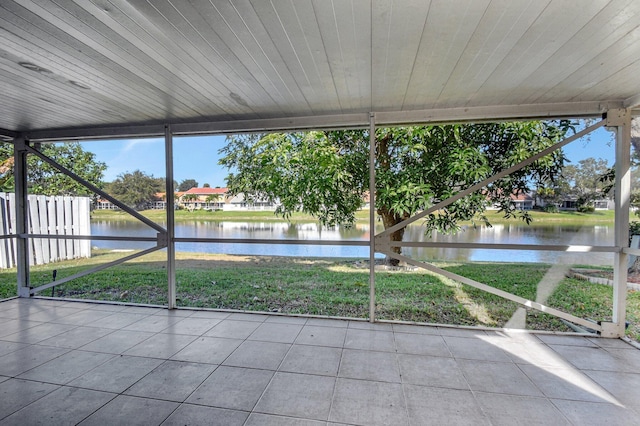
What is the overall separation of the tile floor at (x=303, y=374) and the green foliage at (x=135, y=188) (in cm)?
254

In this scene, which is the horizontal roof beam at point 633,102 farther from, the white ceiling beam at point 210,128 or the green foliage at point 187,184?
the green foliage at point 187,184

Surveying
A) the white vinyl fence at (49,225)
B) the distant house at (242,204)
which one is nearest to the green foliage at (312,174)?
the distant house at (242,204)

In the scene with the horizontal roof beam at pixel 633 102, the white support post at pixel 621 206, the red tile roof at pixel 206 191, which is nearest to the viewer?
the horizontal roof beam at pixel 633 102

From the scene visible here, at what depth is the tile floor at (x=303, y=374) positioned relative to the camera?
5.45ft

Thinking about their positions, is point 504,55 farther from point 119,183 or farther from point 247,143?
point 119,183

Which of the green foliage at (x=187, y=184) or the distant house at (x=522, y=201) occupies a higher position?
the green foliage at (x=187, y=184)

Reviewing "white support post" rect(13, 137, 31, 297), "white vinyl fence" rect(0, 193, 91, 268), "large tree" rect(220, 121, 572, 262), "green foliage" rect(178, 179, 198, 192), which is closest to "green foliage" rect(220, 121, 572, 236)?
"large tree" rect(220, 121, 572, 262)

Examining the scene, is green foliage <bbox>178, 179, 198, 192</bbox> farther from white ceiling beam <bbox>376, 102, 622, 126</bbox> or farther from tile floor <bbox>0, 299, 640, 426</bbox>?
white ceiling beam <bbox>376, 102, 622, 126</bbox>

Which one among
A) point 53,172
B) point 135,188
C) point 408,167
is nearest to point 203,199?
point 135,188

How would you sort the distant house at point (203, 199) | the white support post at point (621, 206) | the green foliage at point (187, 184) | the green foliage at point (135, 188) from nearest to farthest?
the white support post at point (621, 206), the green foliage at point (135, 188), the distant house at point (203, 199), the green foliage at point (187, 184)

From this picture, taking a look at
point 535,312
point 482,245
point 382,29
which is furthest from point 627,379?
point 382,29

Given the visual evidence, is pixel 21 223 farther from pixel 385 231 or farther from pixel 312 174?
pixel 385 231

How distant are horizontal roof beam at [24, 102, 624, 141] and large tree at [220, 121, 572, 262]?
881mm

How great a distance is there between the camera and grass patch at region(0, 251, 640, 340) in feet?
12.8
